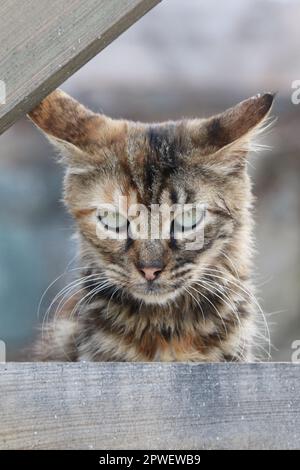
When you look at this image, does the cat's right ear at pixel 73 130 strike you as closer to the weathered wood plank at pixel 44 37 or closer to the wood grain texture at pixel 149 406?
the weathered wood plank at pixel 44 37

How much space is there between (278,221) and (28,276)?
2108 millimetres

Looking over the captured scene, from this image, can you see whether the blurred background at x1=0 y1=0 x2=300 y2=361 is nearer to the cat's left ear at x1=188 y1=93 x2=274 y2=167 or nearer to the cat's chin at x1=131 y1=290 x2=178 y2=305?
the cat's left ear at x1=188 y1=93 x2=274 y2=167

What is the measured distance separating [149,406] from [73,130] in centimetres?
120

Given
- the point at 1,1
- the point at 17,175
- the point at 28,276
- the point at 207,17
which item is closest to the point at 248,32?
the point at 207,17

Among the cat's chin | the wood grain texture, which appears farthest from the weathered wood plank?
the cat's chin

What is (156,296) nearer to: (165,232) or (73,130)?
(165,232)

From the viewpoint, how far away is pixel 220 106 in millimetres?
7539

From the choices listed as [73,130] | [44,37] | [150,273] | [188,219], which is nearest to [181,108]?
[73,130]

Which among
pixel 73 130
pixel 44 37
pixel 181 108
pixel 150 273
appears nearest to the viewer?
pixel 44 37

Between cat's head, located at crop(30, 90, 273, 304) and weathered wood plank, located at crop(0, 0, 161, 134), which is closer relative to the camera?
weathered wood plank, located at crop(0, 0, 161, 134)

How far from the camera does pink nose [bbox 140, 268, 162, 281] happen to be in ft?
9.05

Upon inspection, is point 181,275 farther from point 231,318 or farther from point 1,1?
point 1,1

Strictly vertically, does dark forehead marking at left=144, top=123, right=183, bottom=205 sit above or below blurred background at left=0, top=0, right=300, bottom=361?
below

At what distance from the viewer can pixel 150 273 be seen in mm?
2771
